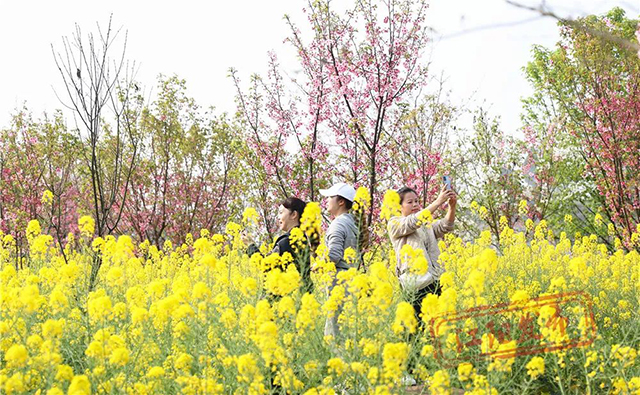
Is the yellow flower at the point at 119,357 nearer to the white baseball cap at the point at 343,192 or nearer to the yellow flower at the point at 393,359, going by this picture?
the yellow flower at the point at 393,359

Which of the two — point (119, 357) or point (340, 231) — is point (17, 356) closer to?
point (119, 357)

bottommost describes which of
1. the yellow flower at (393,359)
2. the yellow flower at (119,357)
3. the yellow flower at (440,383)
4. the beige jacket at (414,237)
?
the yellow flower at (440,383)

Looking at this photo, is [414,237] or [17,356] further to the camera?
[414,237]

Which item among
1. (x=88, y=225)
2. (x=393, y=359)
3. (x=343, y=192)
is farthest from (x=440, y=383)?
(x=88, y=225)

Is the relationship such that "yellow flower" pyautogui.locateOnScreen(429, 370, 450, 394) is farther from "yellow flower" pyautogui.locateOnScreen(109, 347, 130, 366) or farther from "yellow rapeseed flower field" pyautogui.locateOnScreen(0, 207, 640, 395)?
"yellow flower" pyautogui.locateOnScreen(109, 347, 130, 366)

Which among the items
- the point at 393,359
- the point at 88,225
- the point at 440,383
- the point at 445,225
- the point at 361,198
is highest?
the point at 88,225

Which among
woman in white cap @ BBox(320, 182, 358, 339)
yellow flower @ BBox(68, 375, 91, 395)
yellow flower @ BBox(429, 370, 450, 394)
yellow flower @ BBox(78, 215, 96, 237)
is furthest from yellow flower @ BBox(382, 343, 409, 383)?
yellow flower @ BBox(78, 215, 96, 237)

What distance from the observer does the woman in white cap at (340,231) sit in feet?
14.3

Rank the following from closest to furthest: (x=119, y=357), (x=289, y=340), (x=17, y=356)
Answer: (x=17, y=356) < (x=119, y=357) < (x=289, y=340)

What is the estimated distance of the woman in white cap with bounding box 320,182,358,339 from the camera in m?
4.35

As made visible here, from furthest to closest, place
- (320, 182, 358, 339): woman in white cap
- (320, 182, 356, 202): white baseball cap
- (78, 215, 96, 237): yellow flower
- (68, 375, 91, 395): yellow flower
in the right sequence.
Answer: (78, 215, 96, 237): yellow flower, (320, 182, 356, 202): white baseball cap, (320, 182, 358, 339): woman in white cap, (68, 375, 91, 395): yellow flower

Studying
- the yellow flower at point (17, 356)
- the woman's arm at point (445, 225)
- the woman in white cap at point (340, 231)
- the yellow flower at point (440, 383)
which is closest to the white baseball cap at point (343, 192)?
the woman in white cap at point (340, 231)

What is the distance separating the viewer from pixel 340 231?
4434 millimetres

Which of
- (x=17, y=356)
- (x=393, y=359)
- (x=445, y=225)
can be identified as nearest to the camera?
(x=393, y=359)
